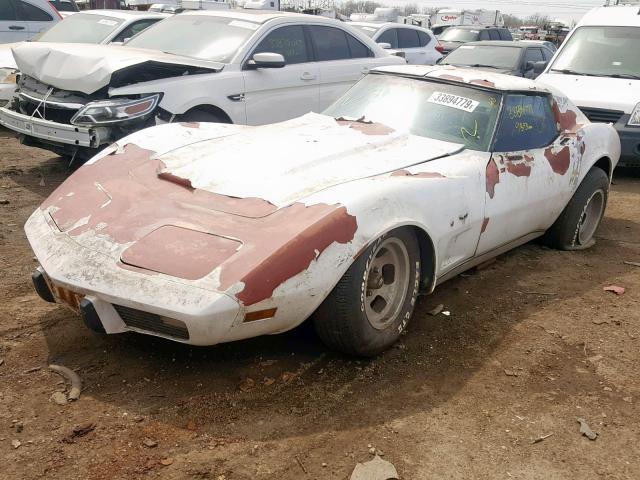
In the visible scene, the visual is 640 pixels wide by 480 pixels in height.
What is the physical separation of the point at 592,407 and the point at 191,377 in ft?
6.28

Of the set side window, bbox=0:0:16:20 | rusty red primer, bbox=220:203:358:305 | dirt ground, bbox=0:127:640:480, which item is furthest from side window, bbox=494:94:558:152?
side window, bbox=0:0:16:20

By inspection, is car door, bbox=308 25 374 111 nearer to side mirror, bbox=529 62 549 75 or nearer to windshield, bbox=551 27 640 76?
side mirror, bbox=529 62 549 75

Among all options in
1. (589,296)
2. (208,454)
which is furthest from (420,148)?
(208,454)

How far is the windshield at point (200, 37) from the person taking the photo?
6.66 meters

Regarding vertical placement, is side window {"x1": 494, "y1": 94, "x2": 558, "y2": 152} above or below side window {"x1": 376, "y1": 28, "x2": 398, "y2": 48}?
below

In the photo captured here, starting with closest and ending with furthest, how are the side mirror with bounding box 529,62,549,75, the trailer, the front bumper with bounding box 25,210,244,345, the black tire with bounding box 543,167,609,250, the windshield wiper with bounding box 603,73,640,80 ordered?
the front bumper with bounding box 25,210,244,345, the black tire with bounding box 543,167,609,250, the windshield wiper with bounding box 603,73,640,80, the side mirror with bounding box 529,62,549,75, the trailer

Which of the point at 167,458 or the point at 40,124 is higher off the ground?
the point at 40,124

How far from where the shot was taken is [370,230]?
2.99 metres

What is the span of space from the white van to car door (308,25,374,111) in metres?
2.62

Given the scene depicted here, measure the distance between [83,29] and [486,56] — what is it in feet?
21.8

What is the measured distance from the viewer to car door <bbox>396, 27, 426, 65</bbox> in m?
12.5

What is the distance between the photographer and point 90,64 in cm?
575

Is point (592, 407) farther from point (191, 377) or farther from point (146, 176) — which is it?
point (146, 176)

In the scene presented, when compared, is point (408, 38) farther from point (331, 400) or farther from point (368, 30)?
point (331, 400)
